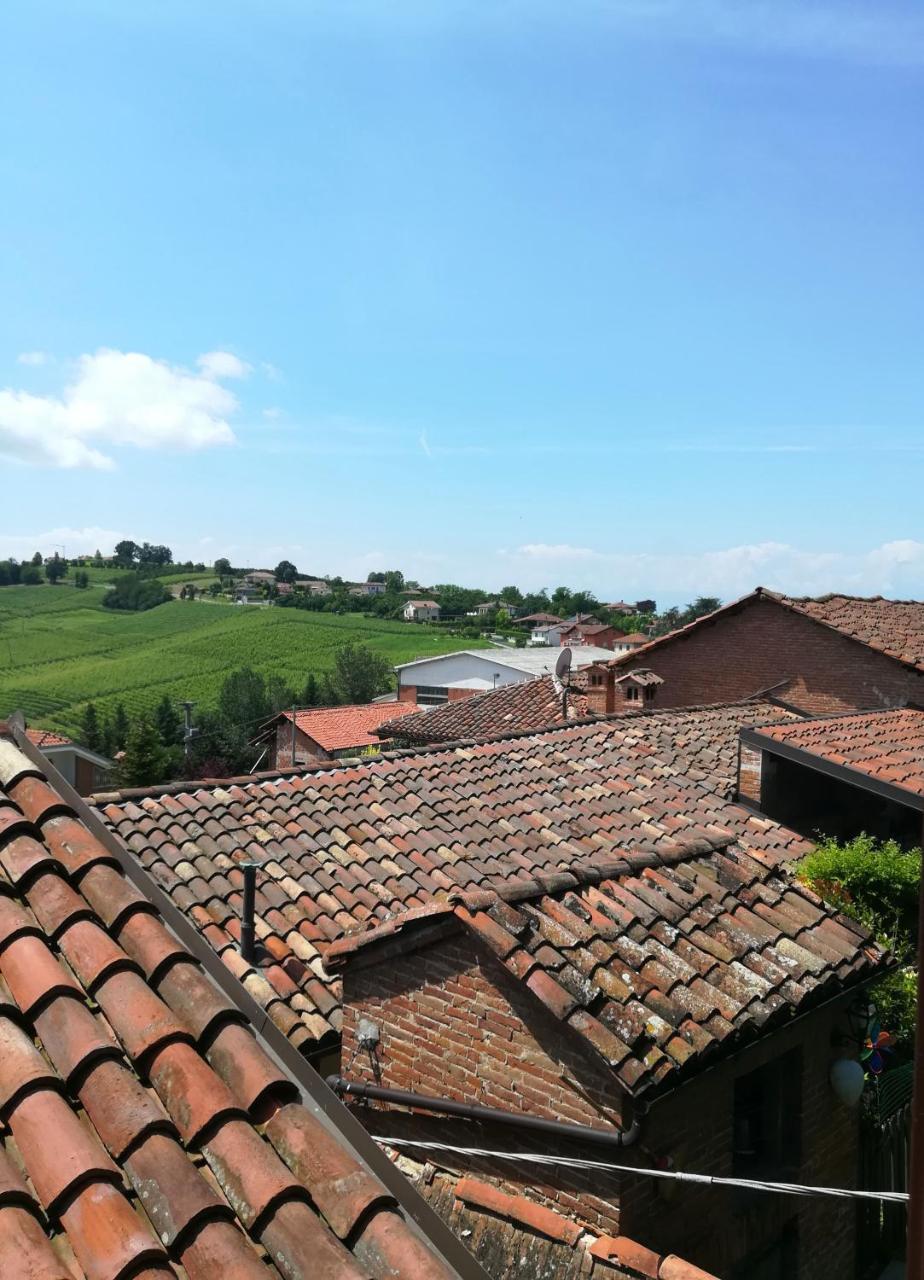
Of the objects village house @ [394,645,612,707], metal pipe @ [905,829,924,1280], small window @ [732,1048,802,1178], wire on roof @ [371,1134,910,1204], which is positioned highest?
metal pipe @ [905,829,924,1280]

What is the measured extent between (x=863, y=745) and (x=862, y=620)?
7461 millimetres

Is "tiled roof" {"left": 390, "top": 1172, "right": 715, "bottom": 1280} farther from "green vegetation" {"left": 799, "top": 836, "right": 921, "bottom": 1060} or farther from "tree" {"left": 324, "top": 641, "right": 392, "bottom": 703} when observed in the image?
"tree" {"left": 324, "top": 641, "right": 392, "bottom": 703}

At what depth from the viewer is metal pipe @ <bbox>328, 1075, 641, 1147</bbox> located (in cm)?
507

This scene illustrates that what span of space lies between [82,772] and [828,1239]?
45.0 metres

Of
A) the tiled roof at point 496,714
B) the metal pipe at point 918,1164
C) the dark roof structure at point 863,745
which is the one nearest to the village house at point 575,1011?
the dark roof structure at point 863,745

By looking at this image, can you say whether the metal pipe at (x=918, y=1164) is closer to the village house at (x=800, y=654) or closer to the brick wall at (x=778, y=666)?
the village house at (x=800, y=654)

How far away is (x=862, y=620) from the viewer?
1739 cm

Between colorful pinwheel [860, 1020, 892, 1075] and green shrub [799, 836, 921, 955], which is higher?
green shrub [799, 836, 921, 955]

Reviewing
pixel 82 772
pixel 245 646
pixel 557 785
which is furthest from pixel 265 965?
pixel 245 646

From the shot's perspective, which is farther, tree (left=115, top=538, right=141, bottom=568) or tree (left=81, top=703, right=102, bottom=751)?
tree (left=115, top=538, right=141, bottom=568)

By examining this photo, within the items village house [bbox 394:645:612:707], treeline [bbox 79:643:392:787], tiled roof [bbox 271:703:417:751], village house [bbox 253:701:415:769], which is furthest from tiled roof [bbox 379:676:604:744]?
village house [bbox 394:645:612:707]

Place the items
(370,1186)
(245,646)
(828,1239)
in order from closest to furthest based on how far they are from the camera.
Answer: (370,1186) → (828,1239) → (245,646)

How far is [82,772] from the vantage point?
152ft

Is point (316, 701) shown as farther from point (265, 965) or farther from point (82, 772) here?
point (265, 965)
